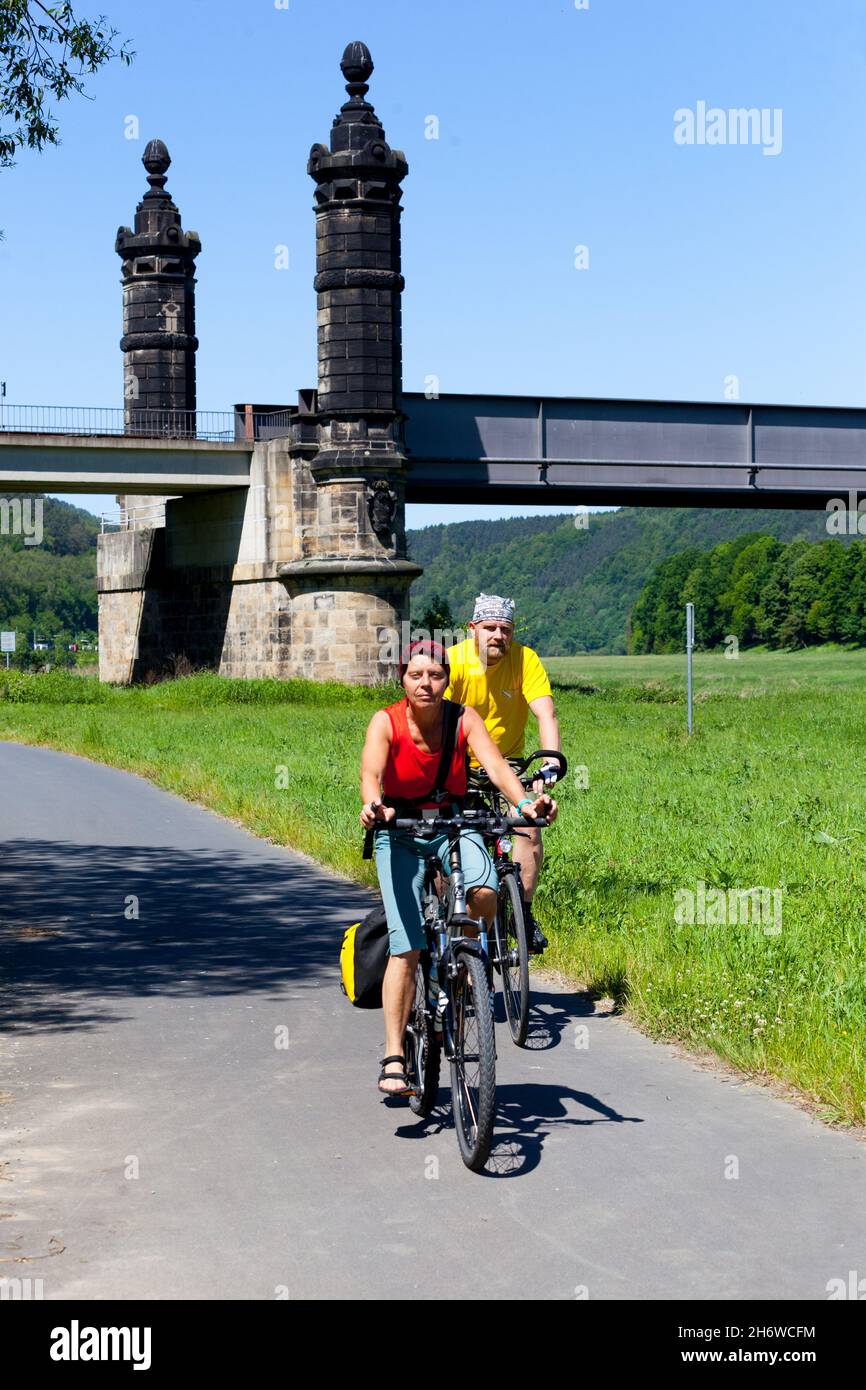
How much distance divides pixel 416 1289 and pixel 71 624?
187m

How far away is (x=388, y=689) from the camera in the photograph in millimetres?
47750

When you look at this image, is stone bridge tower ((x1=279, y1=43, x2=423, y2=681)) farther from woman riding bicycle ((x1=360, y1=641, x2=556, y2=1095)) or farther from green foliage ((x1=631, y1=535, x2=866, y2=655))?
Answer: green foliage ((x1=631, y1=535, x2=866, y2=655))

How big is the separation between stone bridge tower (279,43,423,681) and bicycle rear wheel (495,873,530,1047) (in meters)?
39.2

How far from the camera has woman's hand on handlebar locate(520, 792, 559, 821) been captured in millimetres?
6879

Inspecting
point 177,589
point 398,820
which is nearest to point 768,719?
point 177,589

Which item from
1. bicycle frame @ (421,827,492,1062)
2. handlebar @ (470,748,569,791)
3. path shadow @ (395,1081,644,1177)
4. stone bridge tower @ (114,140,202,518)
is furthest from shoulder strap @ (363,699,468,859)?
stone bridge tower @ (114,140,202,518)

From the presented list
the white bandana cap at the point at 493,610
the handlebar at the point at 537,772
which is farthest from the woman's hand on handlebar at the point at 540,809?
the white bandana cap at the point at 493,610

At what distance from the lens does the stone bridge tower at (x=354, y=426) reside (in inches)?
1871

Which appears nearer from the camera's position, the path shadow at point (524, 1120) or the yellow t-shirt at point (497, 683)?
the path shadow at point (524, 1120)

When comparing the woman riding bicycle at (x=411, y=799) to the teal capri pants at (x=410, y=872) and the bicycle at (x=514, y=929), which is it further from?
the bicycle at (x=514, y=929)

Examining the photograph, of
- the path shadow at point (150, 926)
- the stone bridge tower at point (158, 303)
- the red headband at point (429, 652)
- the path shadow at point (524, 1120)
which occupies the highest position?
the stone bridge tower at point (158, 303)

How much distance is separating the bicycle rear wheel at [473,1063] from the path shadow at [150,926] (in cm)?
287

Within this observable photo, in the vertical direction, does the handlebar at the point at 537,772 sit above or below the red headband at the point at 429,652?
below
